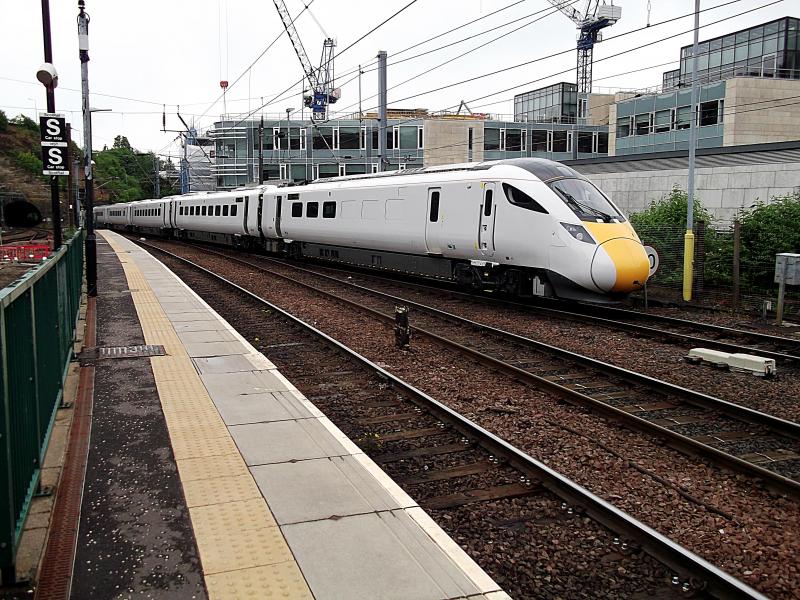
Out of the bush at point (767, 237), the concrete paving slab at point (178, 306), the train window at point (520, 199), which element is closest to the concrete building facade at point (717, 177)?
the bush at point (767, 237)

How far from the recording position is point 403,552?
13.6 feet

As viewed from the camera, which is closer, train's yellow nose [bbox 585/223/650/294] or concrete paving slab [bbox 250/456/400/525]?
concrete paving slab [bbox 250/456/400/525]

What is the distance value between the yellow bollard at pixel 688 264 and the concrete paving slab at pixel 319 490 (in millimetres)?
12756

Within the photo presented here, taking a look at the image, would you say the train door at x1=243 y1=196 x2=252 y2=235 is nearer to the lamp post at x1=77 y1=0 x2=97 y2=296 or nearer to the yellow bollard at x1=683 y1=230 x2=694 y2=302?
the lamp post at x1=77 y1=0 x2=97 y2=296

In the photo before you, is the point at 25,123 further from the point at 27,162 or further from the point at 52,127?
the point at 52,127

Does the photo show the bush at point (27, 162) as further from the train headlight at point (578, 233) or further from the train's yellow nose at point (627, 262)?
the train's yellow nose at point (627, 262)

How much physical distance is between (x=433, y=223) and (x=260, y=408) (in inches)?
419

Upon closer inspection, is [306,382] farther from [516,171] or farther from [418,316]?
[516,171]

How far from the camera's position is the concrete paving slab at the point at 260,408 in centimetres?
684

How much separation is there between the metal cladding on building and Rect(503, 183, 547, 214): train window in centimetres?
2674

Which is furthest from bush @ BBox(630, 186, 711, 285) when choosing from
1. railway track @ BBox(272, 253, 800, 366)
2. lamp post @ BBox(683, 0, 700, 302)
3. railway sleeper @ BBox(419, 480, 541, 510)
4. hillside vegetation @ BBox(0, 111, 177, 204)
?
hillside vegetation @ BBox(0, 111, 177, 204)

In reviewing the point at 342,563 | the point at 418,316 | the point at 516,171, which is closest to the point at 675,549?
the point at 342,563

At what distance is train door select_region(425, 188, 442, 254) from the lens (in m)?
17.0

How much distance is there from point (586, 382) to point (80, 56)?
1595 cm
